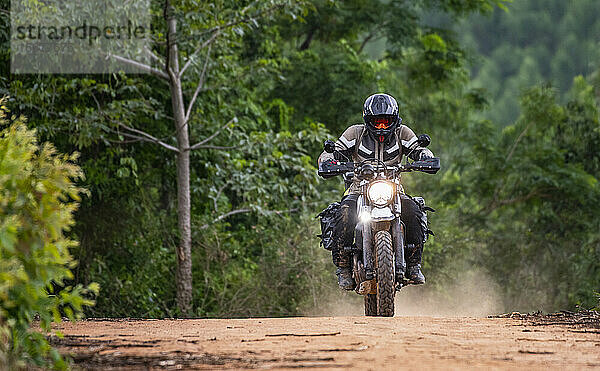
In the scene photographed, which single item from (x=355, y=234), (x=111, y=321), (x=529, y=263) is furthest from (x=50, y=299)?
(x=529, y=263)

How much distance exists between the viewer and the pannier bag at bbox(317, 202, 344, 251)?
34.8ft

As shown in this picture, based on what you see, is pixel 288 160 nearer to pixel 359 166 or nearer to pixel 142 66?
pixel 142 66

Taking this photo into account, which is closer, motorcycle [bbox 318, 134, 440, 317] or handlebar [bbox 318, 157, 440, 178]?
motorcycle [bbox 318, 134, 440, 317]

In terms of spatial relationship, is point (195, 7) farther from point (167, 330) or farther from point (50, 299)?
point (50, 299)

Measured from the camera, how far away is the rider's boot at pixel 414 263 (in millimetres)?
10289

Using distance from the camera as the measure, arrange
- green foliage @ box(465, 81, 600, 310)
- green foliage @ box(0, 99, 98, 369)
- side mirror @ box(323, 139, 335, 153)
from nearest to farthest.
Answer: green foliage @ box(0, 99, 98, 369) < side mirror @ box(323, 139, 335, 153) < green foliage @ box(465, 81, 600, 310)

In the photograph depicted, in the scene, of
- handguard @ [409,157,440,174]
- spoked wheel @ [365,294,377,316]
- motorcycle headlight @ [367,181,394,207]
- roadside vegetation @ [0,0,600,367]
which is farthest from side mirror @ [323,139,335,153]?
roadside vegetation @ [0,0,600,367]

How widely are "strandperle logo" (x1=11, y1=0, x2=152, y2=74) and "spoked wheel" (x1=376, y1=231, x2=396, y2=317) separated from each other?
26.0ft

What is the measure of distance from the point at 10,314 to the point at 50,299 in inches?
12.0

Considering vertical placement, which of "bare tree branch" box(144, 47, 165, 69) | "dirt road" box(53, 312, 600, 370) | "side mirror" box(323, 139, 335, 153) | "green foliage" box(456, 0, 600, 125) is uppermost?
"green foliage" box(456, 0, 600, 125)

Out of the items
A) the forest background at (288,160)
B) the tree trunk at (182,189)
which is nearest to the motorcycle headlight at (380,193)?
the forest background at (288,160)

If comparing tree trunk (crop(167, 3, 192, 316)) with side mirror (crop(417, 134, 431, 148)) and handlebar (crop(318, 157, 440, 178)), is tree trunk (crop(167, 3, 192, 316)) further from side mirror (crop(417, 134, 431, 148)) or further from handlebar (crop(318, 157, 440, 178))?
side mirror (crop(417, 134, 431, 148))

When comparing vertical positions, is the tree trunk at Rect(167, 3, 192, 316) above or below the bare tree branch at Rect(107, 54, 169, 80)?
below

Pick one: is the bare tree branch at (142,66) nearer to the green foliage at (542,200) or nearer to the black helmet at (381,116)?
the black helmet at (381,116)
